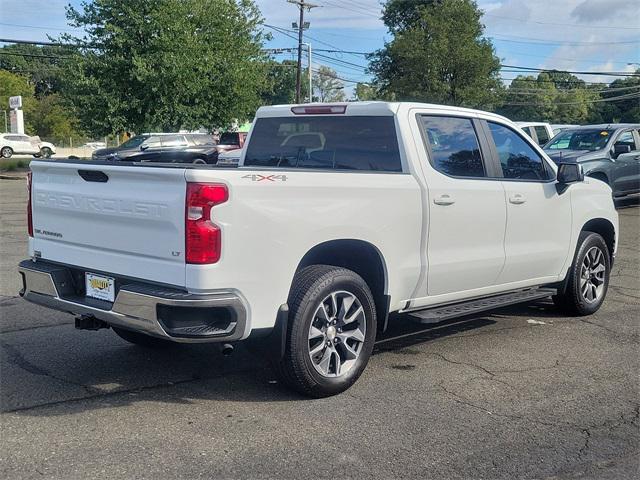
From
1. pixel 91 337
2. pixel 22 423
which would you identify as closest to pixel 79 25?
pixel 91 337

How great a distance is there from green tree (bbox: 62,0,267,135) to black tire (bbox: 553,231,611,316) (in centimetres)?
2253

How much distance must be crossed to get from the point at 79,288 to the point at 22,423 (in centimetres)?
96

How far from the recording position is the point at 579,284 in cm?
690

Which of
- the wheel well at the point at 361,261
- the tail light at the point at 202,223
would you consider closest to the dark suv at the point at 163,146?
the wheel well at the point at 361,261

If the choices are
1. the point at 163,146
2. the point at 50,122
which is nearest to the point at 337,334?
the point at 163,146

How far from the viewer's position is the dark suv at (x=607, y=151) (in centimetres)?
1493

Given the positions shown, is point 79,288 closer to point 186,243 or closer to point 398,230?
point 186,243

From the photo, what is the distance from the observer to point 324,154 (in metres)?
5.68

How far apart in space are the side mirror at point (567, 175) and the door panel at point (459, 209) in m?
0.92

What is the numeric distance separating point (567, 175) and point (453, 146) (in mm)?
1437

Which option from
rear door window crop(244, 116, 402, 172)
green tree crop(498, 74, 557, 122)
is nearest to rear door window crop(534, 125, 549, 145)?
rear door window crop(244, 116, 402, 172)

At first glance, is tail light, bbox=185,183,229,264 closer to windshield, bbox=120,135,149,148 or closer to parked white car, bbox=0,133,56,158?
windshield, bbox=120,135,149,148

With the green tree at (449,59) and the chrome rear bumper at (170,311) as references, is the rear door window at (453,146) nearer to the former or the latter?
the chrome rear bumper at (170,311)

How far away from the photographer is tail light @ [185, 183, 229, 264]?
3.93 m
